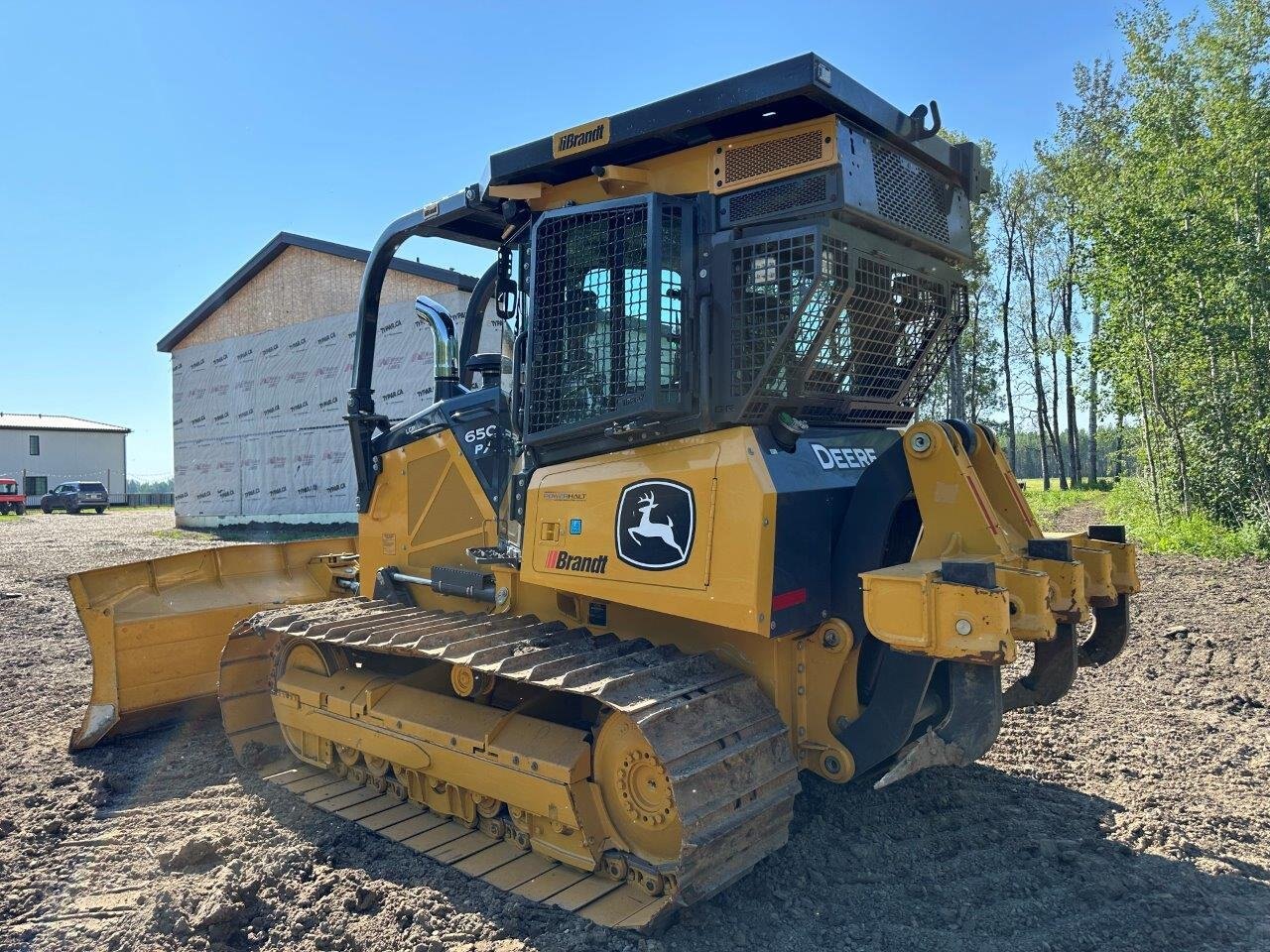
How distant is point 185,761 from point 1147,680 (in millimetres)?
6910

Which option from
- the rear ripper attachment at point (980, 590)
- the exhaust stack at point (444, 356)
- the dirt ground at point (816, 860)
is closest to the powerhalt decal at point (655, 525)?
the rear ripper attachment at point (980, 590)

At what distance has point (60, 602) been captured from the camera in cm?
1130

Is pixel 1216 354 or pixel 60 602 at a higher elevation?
pixel 1216 354

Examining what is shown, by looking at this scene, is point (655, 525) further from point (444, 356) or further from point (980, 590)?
point (444, 356)

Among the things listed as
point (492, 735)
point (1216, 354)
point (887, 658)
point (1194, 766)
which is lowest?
point (1194, 766)

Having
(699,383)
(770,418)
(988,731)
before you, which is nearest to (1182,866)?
(988,731)

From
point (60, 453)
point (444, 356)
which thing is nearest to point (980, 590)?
point (444, 356)

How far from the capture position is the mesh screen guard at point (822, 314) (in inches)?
128

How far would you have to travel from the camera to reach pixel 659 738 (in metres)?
2.97

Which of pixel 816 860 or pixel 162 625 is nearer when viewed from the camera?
pixel 816 860

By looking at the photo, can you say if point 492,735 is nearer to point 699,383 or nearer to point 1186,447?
point 699,383

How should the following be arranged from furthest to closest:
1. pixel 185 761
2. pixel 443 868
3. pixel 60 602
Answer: pixel 60 602, pixel 185 761, pixel 443 868

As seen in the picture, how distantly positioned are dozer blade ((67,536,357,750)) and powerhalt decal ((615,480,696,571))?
364cm

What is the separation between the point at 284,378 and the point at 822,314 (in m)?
21.7
